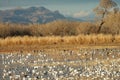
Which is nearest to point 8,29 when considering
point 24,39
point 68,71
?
point 24,39

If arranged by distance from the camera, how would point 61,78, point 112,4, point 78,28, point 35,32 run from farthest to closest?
point 78,28 → point 35,32 → point 112,4 → point 61,78

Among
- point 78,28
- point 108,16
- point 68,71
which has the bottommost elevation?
point 78,28

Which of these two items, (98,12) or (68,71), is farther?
(98,12)

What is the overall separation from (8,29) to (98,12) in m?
16.5

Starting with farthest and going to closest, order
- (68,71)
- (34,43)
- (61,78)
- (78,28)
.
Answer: (78,28), (34,43), (68,71), (61,78)

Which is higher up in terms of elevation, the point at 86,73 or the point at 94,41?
the point at 86,73

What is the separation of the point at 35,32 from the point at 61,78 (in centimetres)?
6147

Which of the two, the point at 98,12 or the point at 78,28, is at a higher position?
the point at 98,12

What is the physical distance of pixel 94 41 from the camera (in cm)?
4809

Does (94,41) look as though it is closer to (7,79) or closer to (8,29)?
(8,29)

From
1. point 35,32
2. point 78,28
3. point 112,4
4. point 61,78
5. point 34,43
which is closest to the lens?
point 61,78

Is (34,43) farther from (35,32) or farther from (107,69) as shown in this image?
(35,32)

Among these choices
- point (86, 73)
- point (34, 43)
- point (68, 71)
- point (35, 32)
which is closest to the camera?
point (86, 73)

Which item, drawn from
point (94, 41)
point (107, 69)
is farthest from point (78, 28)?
point (107, 69)
